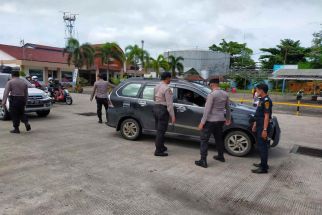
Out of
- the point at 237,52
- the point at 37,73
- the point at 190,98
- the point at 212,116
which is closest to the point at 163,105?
the point at 212,116

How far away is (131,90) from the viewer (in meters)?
8.04

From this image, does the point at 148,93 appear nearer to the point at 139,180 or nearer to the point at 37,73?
the point at 139,180

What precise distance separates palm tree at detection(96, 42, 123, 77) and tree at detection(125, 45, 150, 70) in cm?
247

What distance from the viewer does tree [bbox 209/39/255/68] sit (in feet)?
239

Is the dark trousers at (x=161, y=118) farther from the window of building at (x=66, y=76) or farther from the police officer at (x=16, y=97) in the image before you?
the window of building at (x=66, y=76)

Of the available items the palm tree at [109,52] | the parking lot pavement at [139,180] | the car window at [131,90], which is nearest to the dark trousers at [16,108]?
the parking lot pavement at [139,180]

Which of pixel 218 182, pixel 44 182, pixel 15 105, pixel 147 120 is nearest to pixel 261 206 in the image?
pixel 218 182

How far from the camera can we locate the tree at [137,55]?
4216 centimetres

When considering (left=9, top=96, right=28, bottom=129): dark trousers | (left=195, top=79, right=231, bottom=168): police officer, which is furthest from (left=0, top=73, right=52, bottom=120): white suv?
(left=195, top=79, right=231, bottom=168): police officer

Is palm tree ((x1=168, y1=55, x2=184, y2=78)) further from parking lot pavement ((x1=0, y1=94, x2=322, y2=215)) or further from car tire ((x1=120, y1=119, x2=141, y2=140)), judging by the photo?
parking lot pavement ((x1=0, y1=94, x2=322, y2=215))

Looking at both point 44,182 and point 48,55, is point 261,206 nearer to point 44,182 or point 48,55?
point 44,182

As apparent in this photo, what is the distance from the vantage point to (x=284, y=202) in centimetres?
445

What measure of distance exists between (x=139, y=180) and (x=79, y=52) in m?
34.6

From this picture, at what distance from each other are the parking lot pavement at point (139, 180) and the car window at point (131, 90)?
4.03 feet
